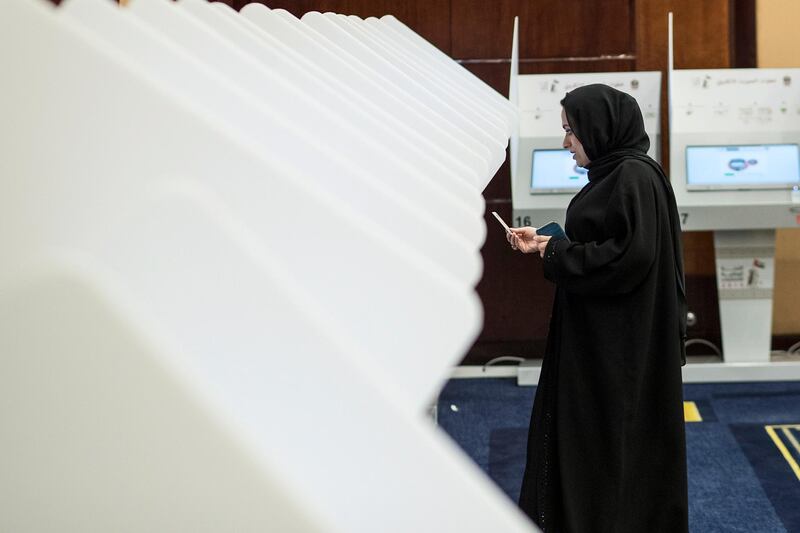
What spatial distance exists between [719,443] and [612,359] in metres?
1.90

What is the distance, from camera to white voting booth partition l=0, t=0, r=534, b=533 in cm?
30

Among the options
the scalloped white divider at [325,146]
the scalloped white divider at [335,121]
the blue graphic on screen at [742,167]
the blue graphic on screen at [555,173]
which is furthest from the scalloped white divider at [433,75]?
the blue graphic on screen at [742,167]

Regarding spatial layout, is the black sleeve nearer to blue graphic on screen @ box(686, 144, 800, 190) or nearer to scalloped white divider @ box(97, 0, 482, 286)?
scalloped white divider @ box(97, 0, 482, 286)

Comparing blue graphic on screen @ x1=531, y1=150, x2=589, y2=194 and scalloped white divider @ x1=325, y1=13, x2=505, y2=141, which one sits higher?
scalloped white divider @ x1=325, y1=13, x2=505, y2=141

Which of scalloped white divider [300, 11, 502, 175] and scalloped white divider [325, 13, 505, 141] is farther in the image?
scalloped white divider [325, 13, 505, 141]

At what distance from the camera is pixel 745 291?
543 centimetres

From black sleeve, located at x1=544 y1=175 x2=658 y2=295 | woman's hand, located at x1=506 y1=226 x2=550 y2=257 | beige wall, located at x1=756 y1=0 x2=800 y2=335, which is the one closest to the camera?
black sleeve, located at x1=544 y1=175 x2=658 y2=295

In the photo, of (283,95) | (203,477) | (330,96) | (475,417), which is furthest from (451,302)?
(475,417)

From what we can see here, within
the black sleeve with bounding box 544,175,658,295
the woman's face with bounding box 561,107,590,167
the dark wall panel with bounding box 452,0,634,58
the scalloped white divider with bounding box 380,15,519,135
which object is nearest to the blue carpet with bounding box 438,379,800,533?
the black sleeve with bounding box 544,175,658,295

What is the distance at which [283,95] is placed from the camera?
76cm

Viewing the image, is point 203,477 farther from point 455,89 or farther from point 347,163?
point 455,89

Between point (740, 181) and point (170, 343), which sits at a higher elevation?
point (170, 343)

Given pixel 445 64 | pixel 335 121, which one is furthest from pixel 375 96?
pixel 445 64

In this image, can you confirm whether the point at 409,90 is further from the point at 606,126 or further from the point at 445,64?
the point at 606,126
